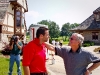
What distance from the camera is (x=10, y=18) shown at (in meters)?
27.7

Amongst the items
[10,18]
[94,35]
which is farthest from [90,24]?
[10,18]

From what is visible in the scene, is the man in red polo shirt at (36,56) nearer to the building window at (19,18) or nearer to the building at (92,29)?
the building window at (19,18)

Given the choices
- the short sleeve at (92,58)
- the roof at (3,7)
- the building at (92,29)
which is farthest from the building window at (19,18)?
the short sleeve at (92,58)

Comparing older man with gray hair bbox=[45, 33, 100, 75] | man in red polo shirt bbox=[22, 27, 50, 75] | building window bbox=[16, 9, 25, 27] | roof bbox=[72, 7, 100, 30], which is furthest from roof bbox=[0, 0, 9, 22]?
roof bbox=[72, 7, 100, 30]

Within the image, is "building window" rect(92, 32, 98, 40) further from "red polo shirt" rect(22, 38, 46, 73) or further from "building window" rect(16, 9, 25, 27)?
"red polo shirt" rect(22, 38, 46, 73)

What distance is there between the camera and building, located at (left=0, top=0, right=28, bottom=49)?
2528cm

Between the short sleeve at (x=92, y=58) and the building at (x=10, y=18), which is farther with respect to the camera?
the building at (x=10, y=18)

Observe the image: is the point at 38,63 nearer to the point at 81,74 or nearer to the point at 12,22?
the point at 81,74

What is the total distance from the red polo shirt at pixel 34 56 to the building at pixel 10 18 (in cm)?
2048

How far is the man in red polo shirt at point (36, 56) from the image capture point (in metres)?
4.23

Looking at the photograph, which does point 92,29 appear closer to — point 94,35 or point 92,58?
point 94,35

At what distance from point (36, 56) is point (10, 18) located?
24.0 m

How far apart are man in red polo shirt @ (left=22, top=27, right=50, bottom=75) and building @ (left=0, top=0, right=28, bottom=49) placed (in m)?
20.5

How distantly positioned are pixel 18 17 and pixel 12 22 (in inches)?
66.3
